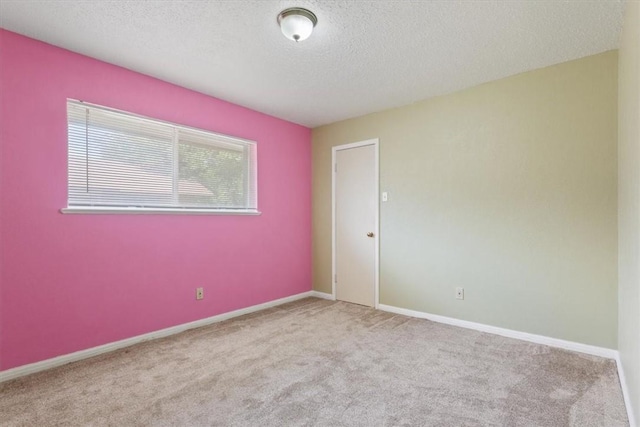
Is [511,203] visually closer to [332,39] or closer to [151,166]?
[332,39]

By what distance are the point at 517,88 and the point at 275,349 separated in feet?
10.3

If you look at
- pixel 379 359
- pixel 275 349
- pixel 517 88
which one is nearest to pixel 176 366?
pixel 275 349

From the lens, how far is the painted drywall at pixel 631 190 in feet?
5.17

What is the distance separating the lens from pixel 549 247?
2.80 metres

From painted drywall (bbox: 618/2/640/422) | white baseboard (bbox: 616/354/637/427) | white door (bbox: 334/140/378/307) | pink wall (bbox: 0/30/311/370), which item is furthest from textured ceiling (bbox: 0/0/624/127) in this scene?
white baseboard (bbox: 616/354/637/427)

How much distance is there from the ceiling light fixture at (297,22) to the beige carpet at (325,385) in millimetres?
2310

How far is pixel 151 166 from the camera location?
301cm

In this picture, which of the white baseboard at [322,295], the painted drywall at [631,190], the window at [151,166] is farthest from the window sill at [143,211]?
the painted drywall at [631,190]

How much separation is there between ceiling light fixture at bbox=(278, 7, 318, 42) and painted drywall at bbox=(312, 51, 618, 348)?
1.90 metres

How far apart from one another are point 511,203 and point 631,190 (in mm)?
1185

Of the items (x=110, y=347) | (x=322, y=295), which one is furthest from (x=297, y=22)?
(x=322, y=295)

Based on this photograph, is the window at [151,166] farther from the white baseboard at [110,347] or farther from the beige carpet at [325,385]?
the beige carpet at [325,385]

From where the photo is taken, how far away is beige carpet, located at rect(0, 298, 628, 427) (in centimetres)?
182

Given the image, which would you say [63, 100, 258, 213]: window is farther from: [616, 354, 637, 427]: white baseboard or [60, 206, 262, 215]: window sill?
[616, 354, 637, 427]: white baseboard
